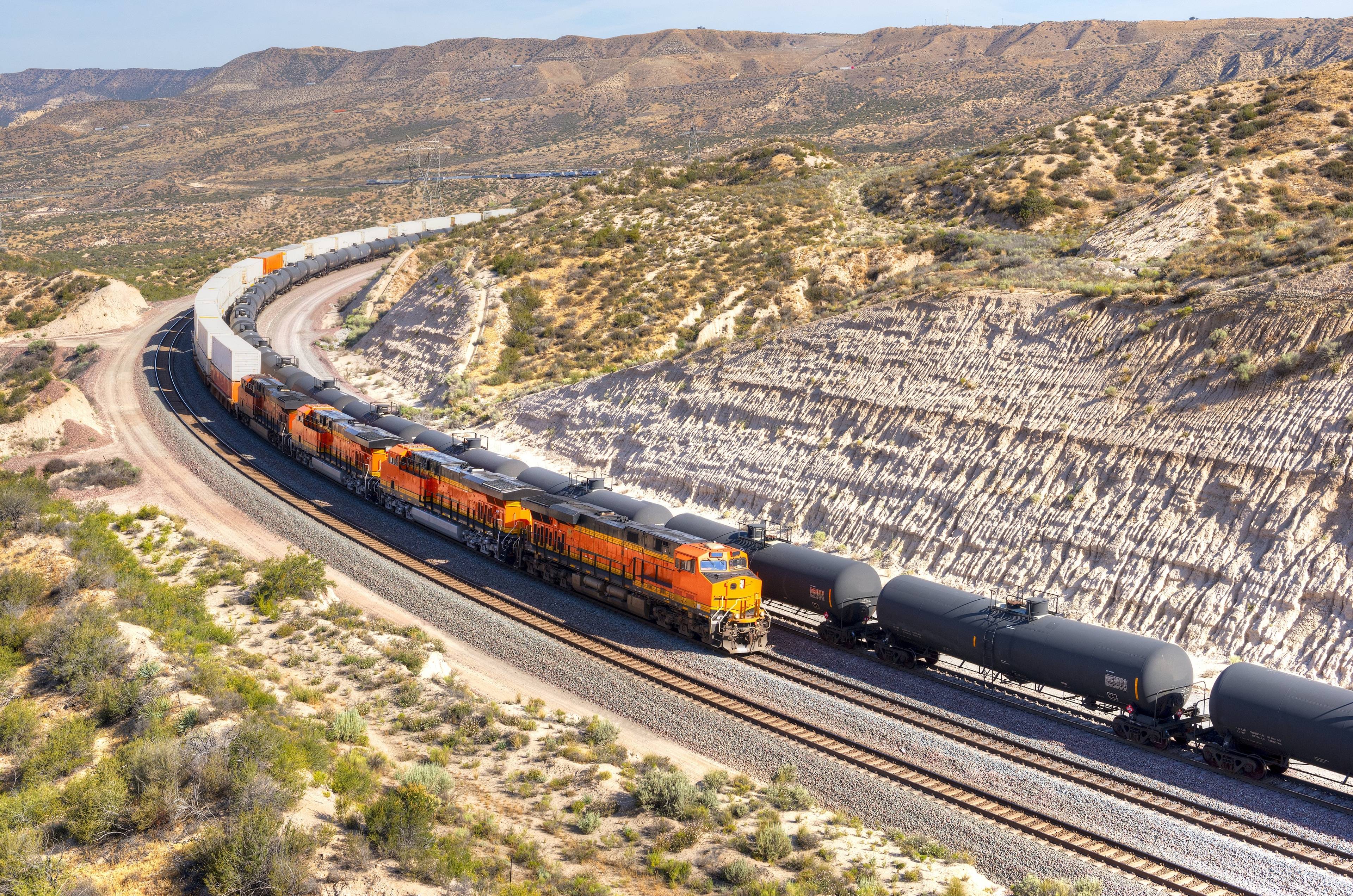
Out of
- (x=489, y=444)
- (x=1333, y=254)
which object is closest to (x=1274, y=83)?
(x=1333, y=254)

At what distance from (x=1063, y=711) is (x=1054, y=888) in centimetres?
810

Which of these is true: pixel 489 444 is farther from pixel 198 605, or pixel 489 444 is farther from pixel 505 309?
pixel 198 605

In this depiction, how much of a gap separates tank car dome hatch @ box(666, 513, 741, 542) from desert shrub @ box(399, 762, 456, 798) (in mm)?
12747

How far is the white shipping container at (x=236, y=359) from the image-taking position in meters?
54.0

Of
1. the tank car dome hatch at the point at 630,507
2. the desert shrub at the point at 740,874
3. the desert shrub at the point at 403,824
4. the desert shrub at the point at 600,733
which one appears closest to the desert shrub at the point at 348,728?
the desert shrub at the point at 403,824

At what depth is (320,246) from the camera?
100125 millimetres

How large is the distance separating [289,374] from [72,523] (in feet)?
73.5

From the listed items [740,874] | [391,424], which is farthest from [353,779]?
[391,424]

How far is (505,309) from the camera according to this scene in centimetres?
6259

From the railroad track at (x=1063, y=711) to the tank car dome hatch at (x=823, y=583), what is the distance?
1122 mm

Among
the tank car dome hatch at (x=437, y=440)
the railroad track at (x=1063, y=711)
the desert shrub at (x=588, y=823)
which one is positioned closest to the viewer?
the desert shrub at (x=588, y=823)

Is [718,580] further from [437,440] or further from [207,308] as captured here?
[207,308]

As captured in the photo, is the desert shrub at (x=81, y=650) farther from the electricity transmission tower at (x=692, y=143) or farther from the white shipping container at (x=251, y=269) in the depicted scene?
the electricity transmission tower at (x=692, y=143)

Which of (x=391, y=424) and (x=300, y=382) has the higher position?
(x=300, y=382)
